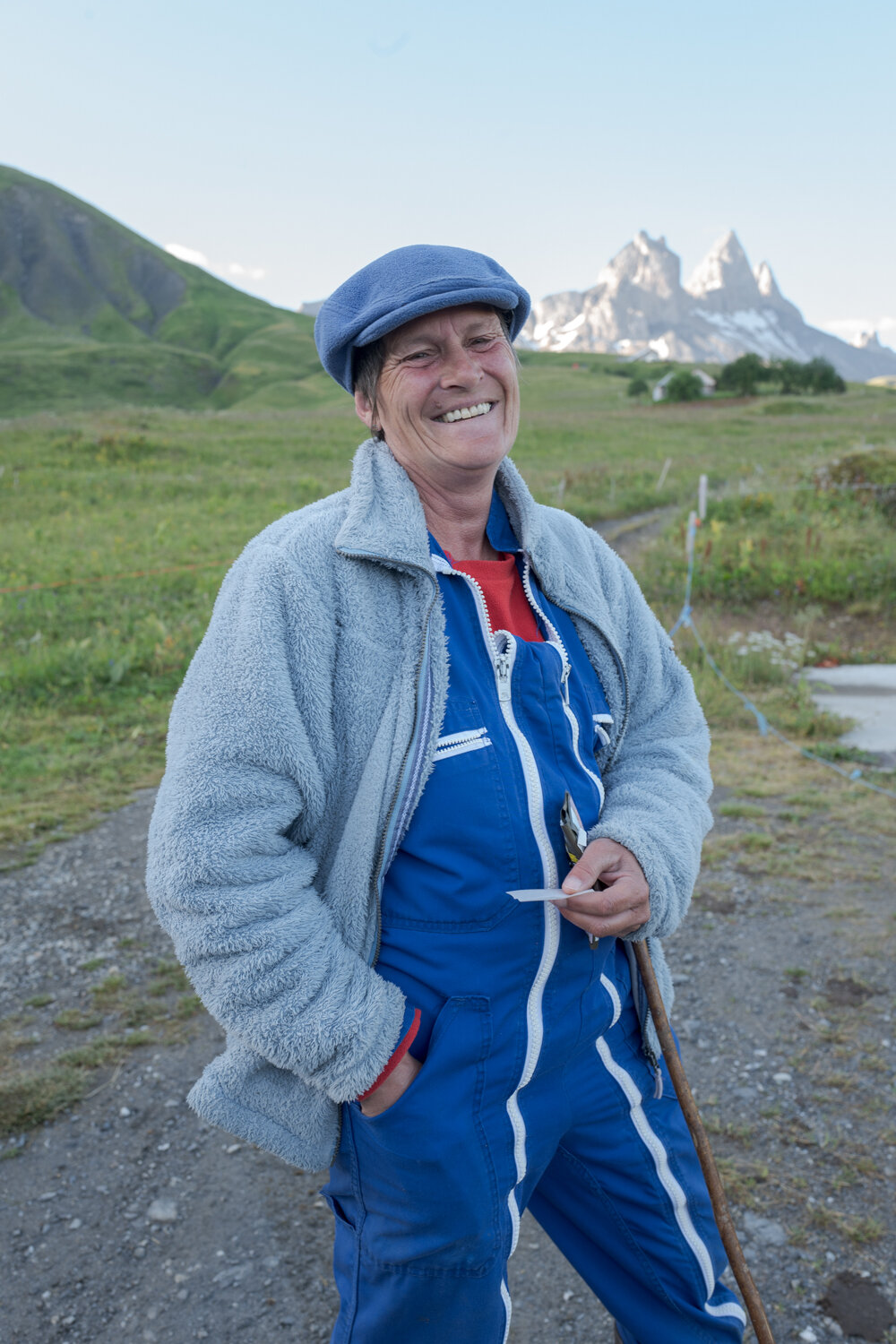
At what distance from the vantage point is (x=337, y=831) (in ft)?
5.08

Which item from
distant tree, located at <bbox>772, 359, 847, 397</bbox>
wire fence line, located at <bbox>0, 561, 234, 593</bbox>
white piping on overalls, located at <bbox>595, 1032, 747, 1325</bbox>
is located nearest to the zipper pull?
white piping on overalls, located at <bbox>595, 1032, 747, 1325</bbox>

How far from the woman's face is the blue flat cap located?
4cm

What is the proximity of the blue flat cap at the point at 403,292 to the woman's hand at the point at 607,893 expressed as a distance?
101cm

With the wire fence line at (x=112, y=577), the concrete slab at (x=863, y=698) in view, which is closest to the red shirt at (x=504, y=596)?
the concrete slab at (x=863, y=698)

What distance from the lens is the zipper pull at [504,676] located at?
1.61 metres

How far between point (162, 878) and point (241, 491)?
17678 millimetres

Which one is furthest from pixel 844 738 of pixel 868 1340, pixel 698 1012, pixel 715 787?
pixel 868 1340

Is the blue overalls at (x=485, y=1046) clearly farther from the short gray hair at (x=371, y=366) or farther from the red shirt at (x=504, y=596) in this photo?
the short gray hair at (x=371, y=366)

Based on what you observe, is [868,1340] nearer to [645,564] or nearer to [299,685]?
[299,685]

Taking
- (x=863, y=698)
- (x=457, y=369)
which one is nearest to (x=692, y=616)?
(x=863, y=698)

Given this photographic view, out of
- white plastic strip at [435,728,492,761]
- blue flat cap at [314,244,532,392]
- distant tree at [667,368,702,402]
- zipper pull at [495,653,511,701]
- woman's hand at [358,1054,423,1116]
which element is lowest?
woman's hand at [358,1054,423,1116]

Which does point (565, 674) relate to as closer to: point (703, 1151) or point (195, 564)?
point (703, 1151)

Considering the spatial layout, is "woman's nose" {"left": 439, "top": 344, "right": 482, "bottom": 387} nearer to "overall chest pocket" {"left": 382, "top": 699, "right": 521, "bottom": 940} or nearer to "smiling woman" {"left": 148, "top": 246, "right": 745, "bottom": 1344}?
"smiling woman" {"left": 148, "top": 246, "right": 745, "bottom": 1344}

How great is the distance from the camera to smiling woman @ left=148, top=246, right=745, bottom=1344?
140 centimetres
